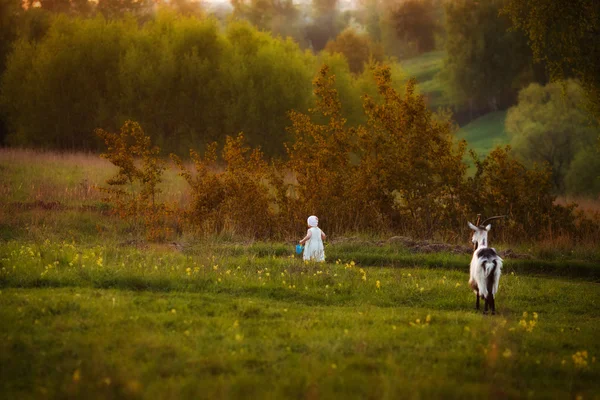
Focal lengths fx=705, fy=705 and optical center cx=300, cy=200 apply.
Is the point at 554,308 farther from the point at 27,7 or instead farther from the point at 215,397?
the point at 27,7

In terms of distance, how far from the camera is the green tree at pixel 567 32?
21.5 metres

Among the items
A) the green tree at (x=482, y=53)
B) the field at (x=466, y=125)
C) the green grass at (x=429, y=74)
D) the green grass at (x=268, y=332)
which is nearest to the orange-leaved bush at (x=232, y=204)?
the green grass at (x=268, y=332)

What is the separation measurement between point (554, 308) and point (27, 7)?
65.4 m

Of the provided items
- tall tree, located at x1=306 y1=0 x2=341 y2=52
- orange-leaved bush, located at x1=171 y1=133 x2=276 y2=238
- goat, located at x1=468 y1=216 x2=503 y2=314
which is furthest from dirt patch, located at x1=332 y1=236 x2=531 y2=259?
tall tree, located at x1=306 y1=0 x2=341 y2=52

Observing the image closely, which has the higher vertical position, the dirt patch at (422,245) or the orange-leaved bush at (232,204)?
the orange-leaved bush at (232,204)

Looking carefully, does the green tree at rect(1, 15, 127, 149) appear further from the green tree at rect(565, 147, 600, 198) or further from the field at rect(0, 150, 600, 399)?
the field at rect(0, 150, 600, 399)

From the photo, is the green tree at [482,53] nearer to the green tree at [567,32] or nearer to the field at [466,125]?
the field at [466,125]

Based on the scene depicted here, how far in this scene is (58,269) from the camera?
1398cm

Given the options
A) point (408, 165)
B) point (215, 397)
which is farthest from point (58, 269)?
point (408, 165)

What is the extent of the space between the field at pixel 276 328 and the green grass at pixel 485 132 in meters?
→ 58.7

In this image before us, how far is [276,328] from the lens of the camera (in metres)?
10.3

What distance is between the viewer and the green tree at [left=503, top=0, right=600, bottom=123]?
21.5 m

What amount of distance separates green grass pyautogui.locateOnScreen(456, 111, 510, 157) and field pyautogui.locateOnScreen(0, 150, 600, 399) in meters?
58.7

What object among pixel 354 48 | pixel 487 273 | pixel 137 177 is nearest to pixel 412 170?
pixel 137 177
